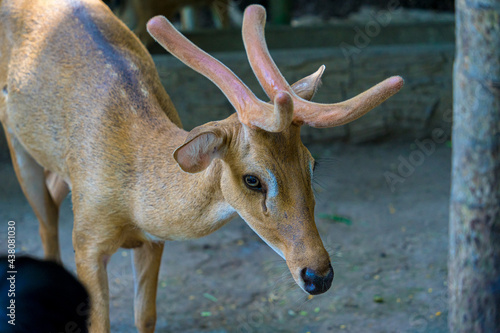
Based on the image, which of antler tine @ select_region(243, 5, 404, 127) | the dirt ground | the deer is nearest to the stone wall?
the dirt ground

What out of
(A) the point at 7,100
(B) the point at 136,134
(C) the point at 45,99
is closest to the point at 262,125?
(B) the point at 136,134

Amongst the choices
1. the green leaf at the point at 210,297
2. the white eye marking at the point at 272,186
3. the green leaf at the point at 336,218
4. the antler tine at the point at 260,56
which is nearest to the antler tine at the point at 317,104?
the antler tine at the point at 260,56

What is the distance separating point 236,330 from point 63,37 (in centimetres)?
228

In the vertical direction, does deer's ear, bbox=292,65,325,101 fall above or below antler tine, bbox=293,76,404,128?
below

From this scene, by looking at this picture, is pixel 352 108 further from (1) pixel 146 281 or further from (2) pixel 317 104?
(1) pixel 146 281

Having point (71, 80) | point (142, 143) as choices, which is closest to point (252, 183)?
point (142, 143)

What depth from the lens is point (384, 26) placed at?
910cm

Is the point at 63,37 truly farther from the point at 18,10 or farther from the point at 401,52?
the point at 401,52

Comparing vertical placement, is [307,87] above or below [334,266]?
above

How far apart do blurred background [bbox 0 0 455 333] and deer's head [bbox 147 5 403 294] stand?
0.99 feet

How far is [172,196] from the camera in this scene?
2895 mm

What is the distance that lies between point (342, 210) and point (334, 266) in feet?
3.56

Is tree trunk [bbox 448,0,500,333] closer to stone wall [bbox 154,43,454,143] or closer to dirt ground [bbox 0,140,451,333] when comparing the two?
dirt ground [bbox 0,140,451,333]

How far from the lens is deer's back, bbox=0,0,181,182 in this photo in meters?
3.22
